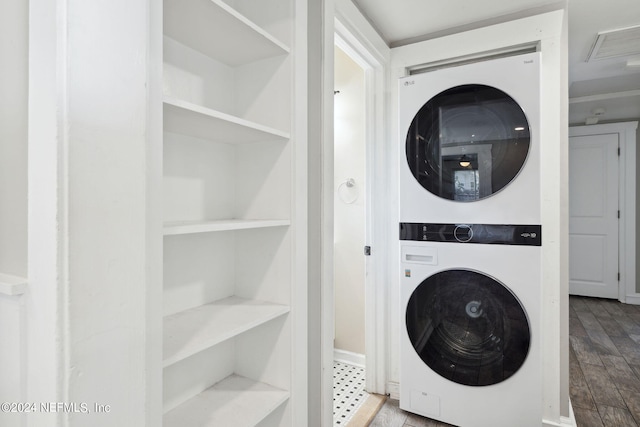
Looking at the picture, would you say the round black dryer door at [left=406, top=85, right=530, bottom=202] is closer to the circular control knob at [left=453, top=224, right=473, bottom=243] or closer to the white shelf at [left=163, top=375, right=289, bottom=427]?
the circular control knob at [left=453, top=224, right=473, bottom=243]

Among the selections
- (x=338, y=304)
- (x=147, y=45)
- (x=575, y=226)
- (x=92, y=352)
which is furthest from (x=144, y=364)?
(x=575, y=226)

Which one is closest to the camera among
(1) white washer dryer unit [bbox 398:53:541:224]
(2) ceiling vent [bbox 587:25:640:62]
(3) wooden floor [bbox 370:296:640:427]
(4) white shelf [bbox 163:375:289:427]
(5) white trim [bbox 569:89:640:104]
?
(4) white shelf [bbox 163:375:289:427]

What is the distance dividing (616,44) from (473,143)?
1.60m

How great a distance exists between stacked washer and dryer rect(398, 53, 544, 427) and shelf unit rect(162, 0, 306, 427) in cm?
97

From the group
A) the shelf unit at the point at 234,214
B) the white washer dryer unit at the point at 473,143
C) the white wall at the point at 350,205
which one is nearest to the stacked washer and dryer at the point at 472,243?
the white washer dryer unit at the point at 473,143

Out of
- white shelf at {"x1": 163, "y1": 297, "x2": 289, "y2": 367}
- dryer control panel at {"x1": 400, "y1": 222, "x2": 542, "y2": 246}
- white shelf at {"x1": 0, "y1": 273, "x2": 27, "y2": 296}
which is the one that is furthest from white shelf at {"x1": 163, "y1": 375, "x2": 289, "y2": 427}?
dryer control panel at {"x1": 400, "y1": 222, "x2": 542, "y2": 246}

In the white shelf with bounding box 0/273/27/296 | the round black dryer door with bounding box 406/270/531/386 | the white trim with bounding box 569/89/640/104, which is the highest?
the white trim with bounding box 569/89/640/104

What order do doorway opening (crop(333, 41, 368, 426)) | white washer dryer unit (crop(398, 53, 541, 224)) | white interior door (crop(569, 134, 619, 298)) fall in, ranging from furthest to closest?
white interior door (crop(569, 134, 619, 298))
doorway opening (crop(333, 41, 368, 426))
white washer dryer unit (crop(398, 53, 541, 224))

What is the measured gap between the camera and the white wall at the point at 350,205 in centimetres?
260

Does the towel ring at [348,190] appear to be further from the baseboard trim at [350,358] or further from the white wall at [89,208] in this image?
the white wall at [89,208]

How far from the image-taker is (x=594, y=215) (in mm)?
4484

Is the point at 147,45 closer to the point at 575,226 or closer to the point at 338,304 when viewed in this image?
the point at 338,304

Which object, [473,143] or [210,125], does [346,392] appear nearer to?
[473,143]

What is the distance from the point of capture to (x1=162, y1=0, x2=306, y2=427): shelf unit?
1.01 metres
